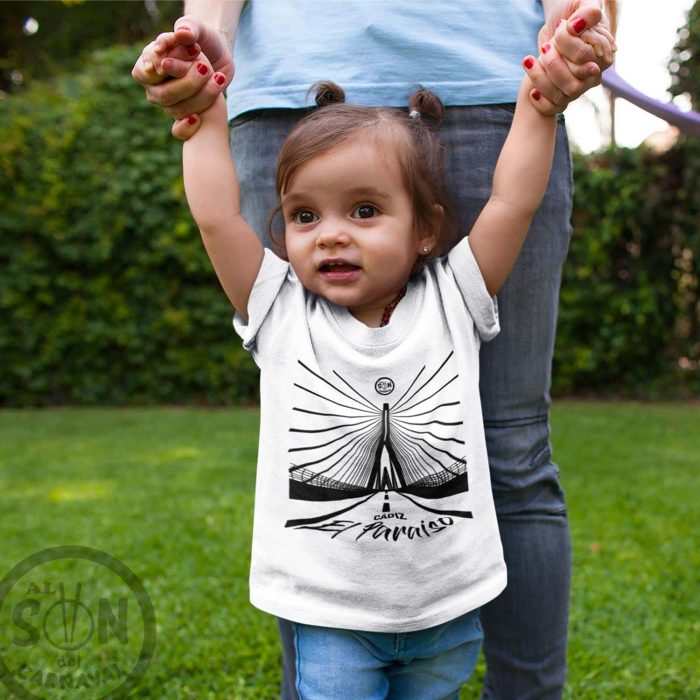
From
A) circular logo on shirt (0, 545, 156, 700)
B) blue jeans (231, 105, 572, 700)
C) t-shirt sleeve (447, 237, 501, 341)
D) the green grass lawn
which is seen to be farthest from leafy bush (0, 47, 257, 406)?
t-shirt sleeve (447, 237, 501, 341)

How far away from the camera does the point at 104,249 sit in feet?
23.5

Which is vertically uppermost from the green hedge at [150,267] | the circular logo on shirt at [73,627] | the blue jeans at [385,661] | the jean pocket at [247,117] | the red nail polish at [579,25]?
the red nail polish at [579,25]

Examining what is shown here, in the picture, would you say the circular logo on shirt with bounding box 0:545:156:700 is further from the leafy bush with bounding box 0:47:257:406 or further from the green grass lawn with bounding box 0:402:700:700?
the leafy bush with bounding box 0:47:257:406

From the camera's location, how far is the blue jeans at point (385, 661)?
142 cm

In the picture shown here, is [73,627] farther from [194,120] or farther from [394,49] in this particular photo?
[394,49]

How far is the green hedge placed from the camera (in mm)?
6941

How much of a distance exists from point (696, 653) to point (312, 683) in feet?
5.02

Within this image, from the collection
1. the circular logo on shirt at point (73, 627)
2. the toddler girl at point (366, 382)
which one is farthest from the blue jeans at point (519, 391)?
the circular logo on shirt at point (73, 627)

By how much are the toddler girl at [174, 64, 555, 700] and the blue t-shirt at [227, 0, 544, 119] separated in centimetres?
11

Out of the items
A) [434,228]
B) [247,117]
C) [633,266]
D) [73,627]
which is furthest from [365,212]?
[633,266]

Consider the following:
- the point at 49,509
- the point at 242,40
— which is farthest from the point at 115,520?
the point at 242,40

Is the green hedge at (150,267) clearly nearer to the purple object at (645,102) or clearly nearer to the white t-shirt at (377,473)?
the purple object at (645,102)

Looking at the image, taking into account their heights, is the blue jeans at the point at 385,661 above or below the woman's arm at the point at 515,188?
below

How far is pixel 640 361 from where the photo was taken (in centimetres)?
723
